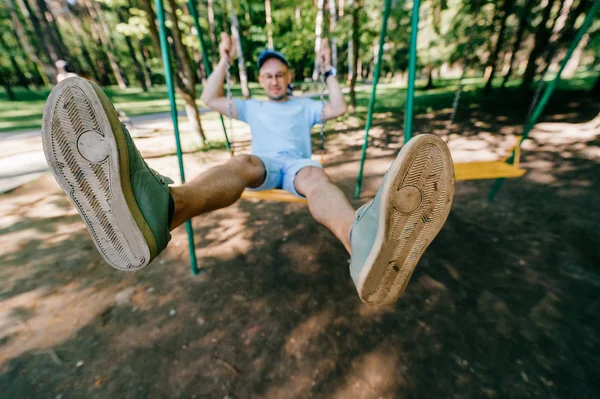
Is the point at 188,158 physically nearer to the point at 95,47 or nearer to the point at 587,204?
the point at 587,204

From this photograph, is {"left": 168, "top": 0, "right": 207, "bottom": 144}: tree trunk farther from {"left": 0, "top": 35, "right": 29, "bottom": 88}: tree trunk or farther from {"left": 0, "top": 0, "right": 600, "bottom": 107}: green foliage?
{"left": 0, "top": 35, "right": 29, "bottom": 88}: tree trunk

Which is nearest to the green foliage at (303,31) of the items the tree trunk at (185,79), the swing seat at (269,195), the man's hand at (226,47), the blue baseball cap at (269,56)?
the tree trunk at (185,79)

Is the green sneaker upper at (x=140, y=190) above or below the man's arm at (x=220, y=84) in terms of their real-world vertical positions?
below

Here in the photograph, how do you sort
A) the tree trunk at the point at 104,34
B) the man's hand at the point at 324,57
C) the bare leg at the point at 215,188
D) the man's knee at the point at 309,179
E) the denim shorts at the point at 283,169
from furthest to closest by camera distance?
the tree trunk at the point at 104,34 < the man's hand at the point at 324,57 < the denim shorts at the point at 283,169 < the man's knee at the point at 309,179 < the bare leg at the point at 215,188

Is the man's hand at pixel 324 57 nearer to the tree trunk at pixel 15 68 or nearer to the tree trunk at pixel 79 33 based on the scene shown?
the tree trunk at pixel 79 33

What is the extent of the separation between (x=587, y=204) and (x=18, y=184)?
658 centimetres

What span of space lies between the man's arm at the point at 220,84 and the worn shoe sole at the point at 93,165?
1158 millimetres

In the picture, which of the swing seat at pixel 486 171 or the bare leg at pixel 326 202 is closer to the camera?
the bare leg at pixel 326 202

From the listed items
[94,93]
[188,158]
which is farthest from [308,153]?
[188,158]

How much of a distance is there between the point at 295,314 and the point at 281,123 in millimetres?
1304

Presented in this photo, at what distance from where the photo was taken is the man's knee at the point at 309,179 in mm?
1535

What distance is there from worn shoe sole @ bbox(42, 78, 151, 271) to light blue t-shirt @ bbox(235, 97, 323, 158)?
1.13 metres

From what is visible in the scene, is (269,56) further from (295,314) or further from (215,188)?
(295,314)

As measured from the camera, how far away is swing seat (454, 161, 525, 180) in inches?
78.0
